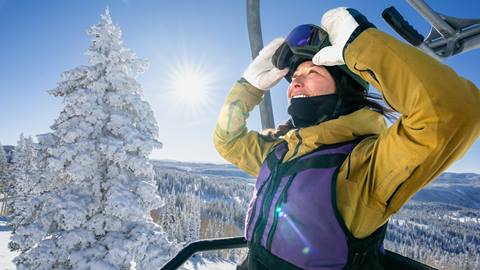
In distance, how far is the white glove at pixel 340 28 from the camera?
1290mm

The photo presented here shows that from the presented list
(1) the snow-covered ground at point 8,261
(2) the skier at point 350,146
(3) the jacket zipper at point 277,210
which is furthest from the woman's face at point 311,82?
(1) the snow-covered ground at point 8,261

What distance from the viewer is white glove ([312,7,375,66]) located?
129cm

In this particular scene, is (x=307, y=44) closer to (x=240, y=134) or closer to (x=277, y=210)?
(x=240, y=134)

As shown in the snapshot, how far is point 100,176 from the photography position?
9867mm

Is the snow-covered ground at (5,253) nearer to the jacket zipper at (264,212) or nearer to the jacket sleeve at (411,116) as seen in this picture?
the jacket zipper at (264,212)

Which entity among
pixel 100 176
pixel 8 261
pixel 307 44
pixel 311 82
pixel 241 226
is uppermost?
pixel 307 44

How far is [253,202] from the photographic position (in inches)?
68.9

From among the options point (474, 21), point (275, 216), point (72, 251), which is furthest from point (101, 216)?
point (474, 21)

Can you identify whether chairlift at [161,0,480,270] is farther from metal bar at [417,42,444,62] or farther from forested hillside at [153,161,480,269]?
forested hillside at [153,161,480,269]

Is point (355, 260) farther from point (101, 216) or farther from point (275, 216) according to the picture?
point (101, 216)

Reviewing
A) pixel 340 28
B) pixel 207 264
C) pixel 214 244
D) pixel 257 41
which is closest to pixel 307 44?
pixel 340 28

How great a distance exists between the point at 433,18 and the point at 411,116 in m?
0.82

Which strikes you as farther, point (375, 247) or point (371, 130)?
point (371, 130)

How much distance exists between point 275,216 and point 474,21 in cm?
130
